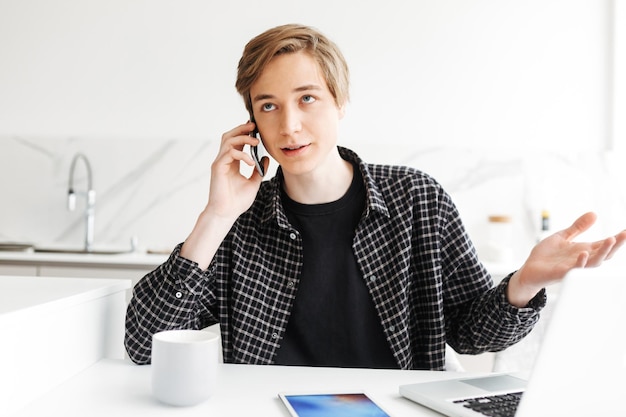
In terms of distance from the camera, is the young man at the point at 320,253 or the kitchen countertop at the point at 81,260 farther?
the kitchen countertop at the point at 81,260

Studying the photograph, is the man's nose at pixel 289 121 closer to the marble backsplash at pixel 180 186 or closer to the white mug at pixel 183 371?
the white mug at pixel 183 371

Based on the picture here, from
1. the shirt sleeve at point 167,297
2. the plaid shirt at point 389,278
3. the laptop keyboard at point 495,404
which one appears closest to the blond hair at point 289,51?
the plaid shirt at point 389,278

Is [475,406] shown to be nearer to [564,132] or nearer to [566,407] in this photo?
[566,407]

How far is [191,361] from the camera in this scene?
82 cm

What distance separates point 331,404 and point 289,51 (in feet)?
2.51

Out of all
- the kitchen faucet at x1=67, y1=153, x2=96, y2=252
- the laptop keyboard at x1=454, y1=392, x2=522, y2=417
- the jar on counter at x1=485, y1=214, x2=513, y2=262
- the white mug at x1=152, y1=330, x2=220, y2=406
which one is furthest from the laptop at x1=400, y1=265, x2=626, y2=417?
the kitchen faucet at x1=67, y1=153, x2=96, y2=252

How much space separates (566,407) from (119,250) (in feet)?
8.59

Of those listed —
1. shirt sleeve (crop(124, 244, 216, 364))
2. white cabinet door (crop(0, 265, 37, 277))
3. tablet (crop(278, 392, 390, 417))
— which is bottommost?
white cabinet door (crop(0, 265, 37, 277))

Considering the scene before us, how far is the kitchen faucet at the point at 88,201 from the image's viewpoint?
9.95 ft

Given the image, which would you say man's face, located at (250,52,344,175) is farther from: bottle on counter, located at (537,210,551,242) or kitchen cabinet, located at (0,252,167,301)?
bottle on counter, located at (537,210,551,242)

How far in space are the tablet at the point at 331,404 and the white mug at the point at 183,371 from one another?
11 cm

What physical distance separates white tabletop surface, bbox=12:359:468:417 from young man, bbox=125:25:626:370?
252mm

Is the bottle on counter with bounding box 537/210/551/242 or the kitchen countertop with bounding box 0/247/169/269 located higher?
the bottle on counter with bounding box 537/210/551/242

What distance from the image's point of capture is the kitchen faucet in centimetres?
303
